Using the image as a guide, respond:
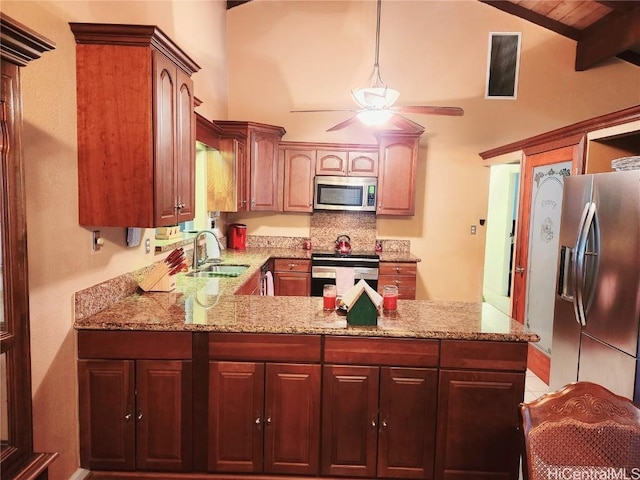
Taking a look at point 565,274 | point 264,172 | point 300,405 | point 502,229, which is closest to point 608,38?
point 502,229

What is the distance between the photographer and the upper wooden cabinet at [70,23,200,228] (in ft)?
A: 6.72

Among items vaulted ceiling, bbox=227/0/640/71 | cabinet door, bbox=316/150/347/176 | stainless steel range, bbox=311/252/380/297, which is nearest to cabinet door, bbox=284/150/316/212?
cabinet door, bbox=316/150/347/176

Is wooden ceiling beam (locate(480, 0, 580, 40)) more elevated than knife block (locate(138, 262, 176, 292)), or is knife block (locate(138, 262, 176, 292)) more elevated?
wooden ceiling beam (locate(480, 0, 580, 40))

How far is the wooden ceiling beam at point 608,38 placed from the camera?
4.25 metres

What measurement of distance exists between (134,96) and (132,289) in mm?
1223

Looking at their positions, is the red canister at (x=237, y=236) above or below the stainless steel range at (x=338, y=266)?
above

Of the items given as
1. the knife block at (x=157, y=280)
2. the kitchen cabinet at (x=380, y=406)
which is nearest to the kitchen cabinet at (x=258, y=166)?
the knife block at (x=157, y=280)

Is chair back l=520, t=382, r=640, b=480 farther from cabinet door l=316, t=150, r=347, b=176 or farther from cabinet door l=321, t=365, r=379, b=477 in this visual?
cabinet door l=316, t=150, r=347, b=176

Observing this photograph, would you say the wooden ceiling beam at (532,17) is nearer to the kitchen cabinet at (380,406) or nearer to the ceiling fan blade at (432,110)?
the ceiling fan blade at (432,110)

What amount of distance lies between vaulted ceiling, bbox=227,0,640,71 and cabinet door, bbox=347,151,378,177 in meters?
2.36

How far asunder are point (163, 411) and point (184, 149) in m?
1.50

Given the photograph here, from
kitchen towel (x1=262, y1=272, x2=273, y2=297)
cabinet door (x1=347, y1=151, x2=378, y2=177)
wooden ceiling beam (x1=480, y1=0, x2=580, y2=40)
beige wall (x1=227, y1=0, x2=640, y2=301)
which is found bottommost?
kitchen towel (x1=262, y1=272, x2=273, y2=297)

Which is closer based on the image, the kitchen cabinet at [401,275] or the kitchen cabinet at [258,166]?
the kitchen cabinet at [258,166]

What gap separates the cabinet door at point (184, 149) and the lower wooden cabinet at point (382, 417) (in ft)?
4.46
